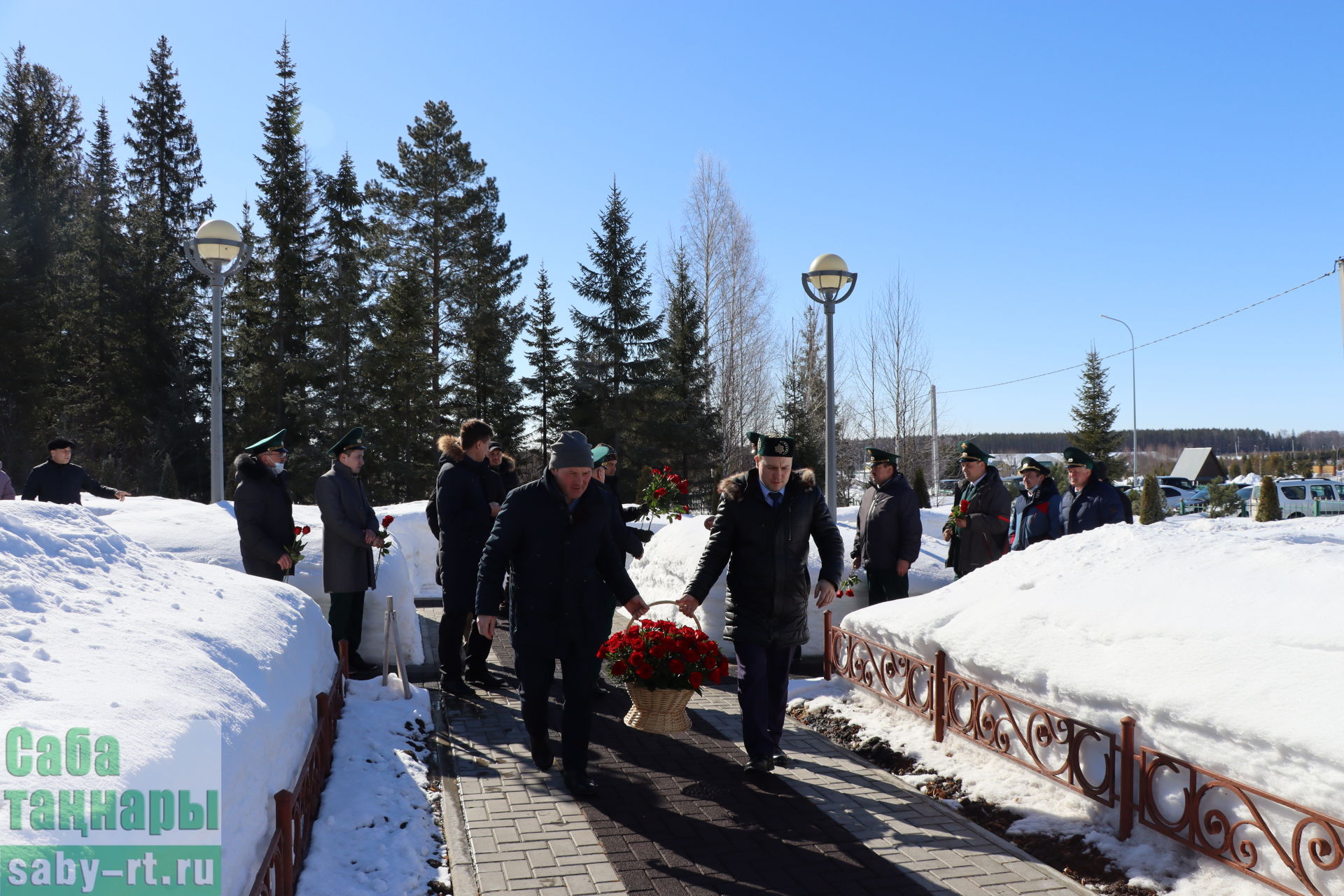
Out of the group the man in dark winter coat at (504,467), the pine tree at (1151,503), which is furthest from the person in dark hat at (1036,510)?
the pine tree at (1151,503)

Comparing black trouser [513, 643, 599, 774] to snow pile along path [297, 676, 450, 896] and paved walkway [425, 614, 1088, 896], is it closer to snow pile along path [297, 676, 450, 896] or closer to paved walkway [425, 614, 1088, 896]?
paved walkway [425, 614, 1088, 896]

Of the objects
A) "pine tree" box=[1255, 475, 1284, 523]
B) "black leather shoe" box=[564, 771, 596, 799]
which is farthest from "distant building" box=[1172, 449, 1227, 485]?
"black leather shoe" box=[564, 771, 596, 799]

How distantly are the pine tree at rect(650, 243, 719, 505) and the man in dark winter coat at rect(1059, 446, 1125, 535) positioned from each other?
22.5m

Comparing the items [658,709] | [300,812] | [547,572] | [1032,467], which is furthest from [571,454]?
[1032,467]

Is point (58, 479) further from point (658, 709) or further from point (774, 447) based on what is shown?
point (774, 447)

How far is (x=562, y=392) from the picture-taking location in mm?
32156

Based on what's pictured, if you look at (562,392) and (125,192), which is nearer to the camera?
(562,392)

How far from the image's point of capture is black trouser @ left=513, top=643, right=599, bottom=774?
4.65m

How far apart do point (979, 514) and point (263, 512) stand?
5927 millimetres

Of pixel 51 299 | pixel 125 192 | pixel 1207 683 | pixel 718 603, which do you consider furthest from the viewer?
pixel 125 192

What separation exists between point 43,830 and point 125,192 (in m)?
42.5

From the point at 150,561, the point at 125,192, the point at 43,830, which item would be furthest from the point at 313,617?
the point at 125,192

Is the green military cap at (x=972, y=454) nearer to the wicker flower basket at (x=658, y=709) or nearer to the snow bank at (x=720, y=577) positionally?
the snow bank at (x=720, y=577)

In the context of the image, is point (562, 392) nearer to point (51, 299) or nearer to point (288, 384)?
point (288, 384)
